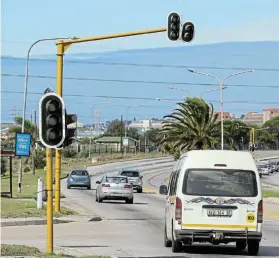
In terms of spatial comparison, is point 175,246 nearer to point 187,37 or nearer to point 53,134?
point 53,134

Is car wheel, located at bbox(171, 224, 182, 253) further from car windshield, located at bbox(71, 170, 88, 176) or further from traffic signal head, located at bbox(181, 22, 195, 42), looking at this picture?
car windshield, located at bbox(71, 170, 88, 176)

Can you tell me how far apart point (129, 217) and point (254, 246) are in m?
13.6

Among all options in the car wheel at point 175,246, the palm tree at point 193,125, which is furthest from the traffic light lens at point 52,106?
the palm tree at point 193,125

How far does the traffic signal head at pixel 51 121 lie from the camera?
47.7 ft

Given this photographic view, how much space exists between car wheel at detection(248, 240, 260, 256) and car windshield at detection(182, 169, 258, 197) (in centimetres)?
106

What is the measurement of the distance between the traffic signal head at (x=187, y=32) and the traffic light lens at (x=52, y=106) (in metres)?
9.25

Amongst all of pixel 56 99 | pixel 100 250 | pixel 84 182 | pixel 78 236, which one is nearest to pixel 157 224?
pixel 78 236

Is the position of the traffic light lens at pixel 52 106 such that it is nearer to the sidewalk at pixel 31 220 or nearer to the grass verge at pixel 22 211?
the sidewalk at pixel 31 220

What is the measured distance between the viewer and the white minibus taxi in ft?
56.9

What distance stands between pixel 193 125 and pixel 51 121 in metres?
59.9

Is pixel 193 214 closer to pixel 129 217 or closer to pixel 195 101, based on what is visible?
pixel 129 217

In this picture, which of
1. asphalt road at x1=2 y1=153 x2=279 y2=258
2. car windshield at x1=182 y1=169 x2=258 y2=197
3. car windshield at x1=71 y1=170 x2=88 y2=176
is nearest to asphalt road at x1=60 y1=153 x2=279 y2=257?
asphalt road at x1=2 y1=153 x2=279 y2=258

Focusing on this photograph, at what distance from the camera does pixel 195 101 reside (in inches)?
2945

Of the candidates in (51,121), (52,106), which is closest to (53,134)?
(51,121)
